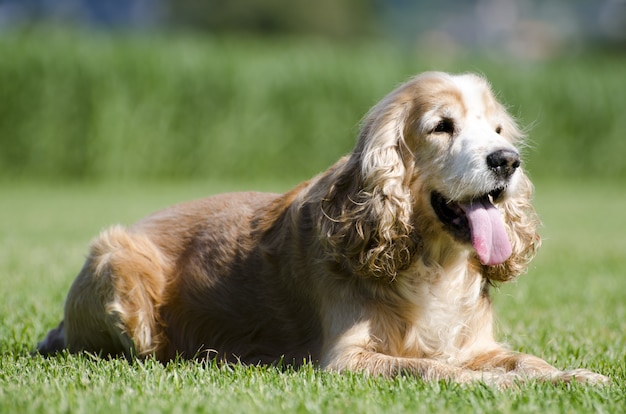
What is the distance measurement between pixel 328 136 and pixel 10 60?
23.5ft

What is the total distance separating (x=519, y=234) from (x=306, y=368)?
1.48m

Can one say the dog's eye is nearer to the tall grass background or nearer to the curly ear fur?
the curly ear fur

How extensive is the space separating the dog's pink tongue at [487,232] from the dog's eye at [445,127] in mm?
422

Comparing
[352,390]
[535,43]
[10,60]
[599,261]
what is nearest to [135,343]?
[352,390]

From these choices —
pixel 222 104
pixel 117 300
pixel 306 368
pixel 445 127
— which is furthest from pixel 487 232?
pixel 222 104

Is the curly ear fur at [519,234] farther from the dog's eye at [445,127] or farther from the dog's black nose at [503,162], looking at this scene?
the dog's eye at [445,127]

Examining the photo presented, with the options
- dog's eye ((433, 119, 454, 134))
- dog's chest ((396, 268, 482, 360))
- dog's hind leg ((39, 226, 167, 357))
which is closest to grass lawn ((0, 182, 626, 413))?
dog's hind leg ((39, 226, 167, 357))

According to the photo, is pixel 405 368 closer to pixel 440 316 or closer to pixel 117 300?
pixel 440 316

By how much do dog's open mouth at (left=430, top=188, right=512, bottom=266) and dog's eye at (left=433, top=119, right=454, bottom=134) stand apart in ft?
1.11

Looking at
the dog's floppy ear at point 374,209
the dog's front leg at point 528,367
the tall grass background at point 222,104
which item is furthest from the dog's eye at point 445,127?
the tall grass background at point 222,104

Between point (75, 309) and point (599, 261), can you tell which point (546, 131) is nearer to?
point (599, 261)

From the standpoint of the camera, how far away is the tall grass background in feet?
65.8

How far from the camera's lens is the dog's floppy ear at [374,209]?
4824 millimetres

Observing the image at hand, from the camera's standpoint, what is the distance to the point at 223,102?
840 inches
